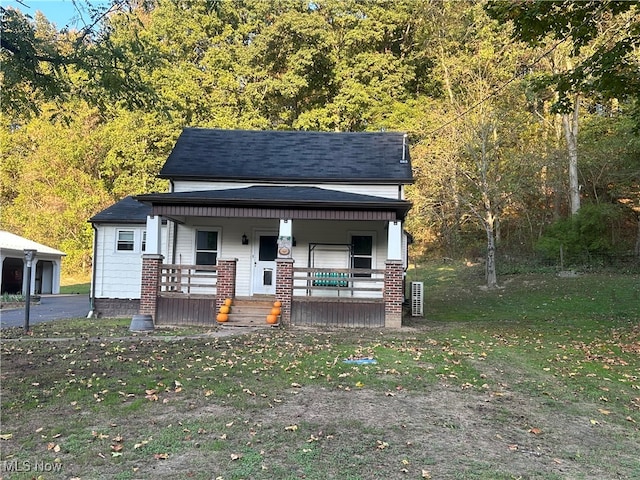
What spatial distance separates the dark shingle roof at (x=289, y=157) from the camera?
46.0 ft

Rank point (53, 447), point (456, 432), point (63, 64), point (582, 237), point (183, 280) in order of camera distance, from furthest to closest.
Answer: point (582, 237)
point (183, 280)
point (63, 64)
point (456, 432)
point (53, 447)

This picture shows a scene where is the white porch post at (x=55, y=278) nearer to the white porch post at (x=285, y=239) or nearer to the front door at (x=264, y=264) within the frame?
the front door at (x=264, y=264)

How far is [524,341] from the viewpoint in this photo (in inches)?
388

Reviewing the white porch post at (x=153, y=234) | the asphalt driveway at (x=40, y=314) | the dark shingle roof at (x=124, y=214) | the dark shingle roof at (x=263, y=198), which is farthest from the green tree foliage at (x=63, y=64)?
the asphalt driveway at (x=40, y=314)

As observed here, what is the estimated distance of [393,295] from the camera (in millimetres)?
11359

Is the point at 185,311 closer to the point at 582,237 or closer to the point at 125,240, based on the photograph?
the point at 125,240

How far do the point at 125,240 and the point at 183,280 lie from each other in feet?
6.58

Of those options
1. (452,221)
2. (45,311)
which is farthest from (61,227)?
(452,221)

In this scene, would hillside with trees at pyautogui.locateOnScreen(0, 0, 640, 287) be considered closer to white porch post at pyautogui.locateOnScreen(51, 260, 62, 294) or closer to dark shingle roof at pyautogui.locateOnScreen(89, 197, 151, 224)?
dark shingle roof at pyautogui.locateOnScreen(89, 197, 151, 224)

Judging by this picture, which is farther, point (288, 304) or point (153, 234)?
point (153, 234)

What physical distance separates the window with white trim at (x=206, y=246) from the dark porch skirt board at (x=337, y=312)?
3.63m

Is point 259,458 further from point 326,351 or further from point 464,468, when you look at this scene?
point 326,351

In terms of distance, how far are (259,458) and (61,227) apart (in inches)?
1260

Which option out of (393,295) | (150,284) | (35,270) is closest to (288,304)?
(393,295)
